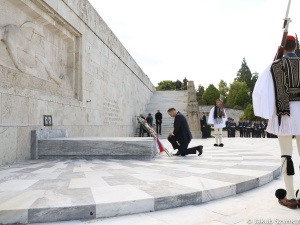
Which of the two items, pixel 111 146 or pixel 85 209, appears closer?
pixel 85 209

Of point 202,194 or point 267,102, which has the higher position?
point 267,102

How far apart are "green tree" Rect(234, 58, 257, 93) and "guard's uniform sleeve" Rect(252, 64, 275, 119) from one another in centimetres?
8861

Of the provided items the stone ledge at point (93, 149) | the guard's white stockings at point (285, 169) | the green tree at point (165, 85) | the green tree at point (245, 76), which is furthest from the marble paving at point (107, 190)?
the green tree at point (245, 76)

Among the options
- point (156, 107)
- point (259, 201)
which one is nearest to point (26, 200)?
point (259, 201)

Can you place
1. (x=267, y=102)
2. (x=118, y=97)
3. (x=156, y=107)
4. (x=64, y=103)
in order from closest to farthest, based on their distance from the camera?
(x=267, y=102) → (x=64, y=103) → (x=118, y=97) → (x=156, y=107)

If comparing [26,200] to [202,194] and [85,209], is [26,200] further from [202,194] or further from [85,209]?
[202,194]

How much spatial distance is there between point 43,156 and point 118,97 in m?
8.05

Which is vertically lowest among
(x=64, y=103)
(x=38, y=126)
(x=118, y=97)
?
(x=38, y=126)

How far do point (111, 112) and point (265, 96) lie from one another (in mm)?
9922

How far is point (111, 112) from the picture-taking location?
1260cm

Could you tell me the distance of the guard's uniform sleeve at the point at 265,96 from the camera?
3215 millimetres

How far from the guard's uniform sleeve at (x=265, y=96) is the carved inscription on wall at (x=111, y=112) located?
8.90 m

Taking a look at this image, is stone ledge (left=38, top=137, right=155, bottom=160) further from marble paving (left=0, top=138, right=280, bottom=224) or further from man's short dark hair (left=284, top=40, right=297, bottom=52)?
man's short dark hair (left=284, top=40, right=297, bottom=52)

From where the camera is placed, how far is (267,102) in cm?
321
